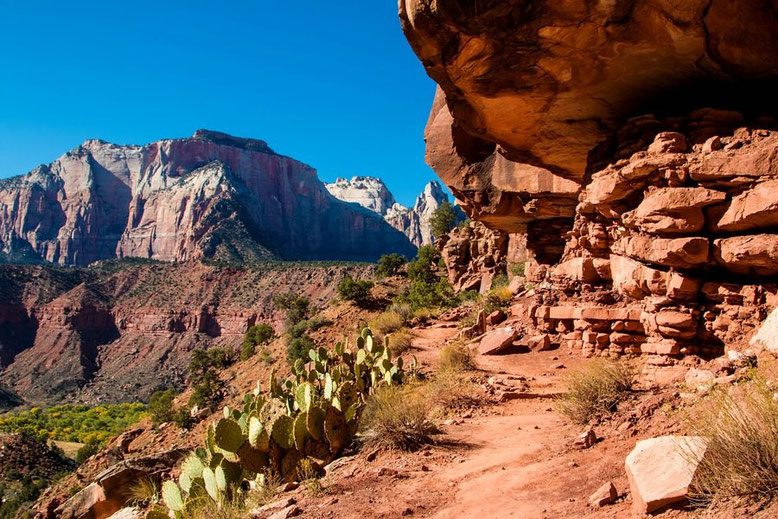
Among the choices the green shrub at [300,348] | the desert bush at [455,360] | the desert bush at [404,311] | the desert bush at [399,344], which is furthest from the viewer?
the green shrub at [300,348]

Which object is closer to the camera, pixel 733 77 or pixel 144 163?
pixel 733 77

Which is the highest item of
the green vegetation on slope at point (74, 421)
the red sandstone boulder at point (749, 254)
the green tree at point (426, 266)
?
the green tree at point (426, 266)

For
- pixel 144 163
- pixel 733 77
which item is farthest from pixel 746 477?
pixel 144 163

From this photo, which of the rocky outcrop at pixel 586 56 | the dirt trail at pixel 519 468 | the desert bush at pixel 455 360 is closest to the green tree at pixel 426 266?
the desert bush at pixel 455 360

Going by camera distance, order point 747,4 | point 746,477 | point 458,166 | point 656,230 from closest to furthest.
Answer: point 746,477, point 747,4, point 656,230, point 458,166

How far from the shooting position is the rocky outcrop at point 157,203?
12738 cm

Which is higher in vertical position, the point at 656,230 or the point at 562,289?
the point at 656,230

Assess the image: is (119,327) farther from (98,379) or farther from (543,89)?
(543,89)

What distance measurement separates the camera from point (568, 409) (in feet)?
19.4

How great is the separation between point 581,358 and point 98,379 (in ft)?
214

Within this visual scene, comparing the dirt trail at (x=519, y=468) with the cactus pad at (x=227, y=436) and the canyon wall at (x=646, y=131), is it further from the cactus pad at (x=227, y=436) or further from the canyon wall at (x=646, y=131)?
the cactus pad at (x=227, y=436)

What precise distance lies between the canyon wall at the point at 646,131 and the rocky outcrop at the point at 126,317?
5074 centimetres

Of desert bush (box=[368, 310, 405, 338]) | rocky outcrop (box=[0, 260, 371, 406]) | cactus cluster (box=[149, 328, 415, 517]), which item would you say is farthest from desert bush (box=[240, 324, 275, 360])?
cactus cluster (box=[149, 328, 415, 517])

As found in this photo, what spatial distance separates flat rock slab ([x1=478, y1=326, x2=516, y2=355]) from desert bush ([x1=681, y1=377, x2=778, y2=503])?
8.04m
